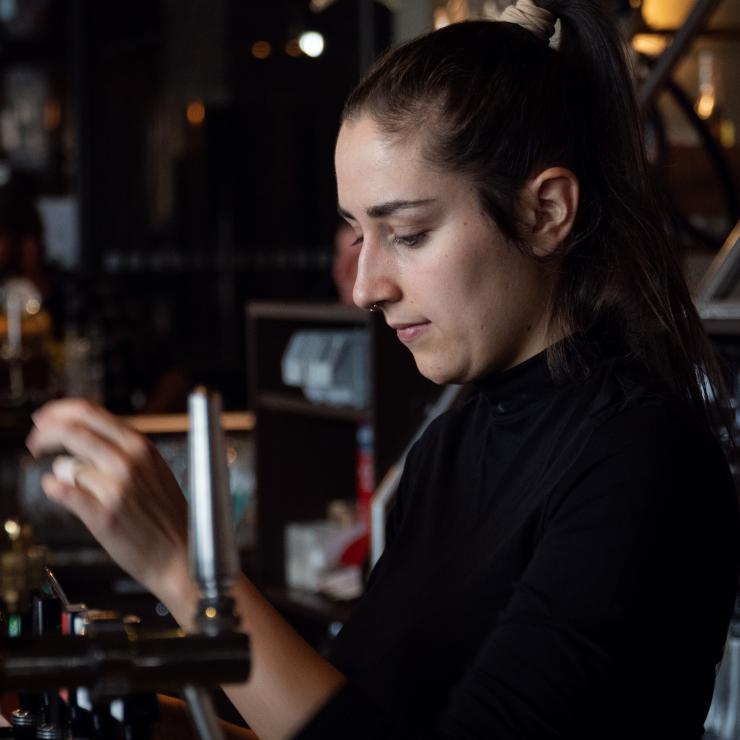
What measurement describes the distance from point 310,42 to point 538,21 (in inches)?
195

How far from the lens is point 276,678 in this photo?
985 mm

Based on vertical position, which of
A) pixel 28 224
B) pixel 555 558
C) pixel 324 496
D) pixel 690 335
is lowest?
pixel 324 496

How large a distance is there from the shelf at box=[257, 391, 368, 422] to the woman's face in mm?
1816

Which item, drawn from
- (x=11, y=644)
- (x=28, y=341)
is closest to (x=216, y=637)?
(x=11, y=644)

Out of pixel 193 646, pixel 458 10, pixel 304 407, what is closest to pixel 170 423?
pixel 304 407

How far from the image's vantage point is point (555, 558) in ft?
3.34

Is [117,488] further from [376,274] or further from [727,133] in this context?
[727,133]

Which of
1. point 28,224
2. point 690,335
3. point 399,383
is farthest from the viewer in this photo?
point 28,224

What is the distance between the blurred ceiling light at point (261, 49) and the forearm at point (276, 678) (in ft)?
17.5

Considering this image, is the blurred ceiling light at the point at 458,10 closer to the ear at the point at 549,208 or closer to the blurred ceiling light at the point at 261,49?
the blurred ceiling light at the point at 261,49

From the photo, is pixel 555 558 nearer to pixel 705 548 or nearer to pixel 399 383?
pixel 705 548

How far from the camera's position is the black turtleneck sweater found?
98 centimetres

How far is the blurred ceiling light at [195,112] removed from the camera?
6039 millimetres

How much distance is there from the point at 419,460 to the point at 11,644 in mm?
755
